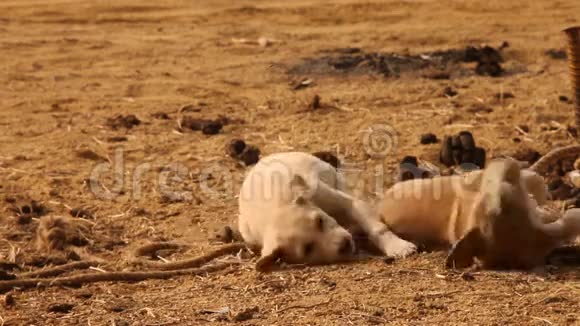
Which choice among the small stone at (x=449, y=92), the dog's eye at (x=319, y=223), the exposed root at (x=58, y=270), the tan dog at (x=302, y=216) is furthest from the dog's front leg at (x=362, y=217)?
the small stone at (x=449, y=92)

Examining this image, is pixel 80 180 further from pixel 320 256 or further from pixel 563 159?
pixel 563 159

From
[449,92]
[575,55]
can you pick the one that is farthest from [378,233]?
[449,92]

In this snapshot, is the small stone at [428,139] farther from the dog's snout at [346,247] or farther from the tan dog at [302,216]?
the dog's snout at [346,247]

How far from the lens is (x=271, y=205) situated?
5945 mm

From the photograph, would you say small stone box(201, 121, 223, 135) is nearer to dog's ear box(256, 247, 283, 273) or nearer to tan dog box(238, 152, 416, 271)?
tan dog box(238, 152, 416, 271)

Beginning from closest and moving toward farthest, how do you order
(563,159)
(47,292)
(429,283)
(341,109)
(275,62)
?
(429,283) < (47,292) < (563,159) < (341,109) < (275,62)

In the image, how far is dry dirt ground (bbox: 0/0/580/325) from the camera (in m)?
5.15

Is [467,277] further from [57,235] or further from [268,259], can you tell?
[57,235]

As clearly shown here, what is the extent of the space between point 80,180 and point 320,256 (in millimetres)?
2552

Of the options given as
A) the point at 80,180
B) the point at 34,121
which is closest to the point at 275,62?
the point at 34,121

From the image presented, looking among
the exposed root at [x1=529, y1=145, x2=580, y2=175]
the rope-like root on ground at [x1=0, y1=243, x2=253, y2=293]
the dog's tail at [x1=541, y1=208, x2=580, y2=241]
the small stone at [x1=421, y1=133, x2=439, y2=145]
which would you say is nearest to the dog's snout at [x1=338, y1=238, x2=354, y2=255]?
the rope-like root on ground at [x1=0, y1=243, x2=253, y2=293]

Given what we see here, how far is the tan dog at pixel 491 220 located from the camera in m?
5.24

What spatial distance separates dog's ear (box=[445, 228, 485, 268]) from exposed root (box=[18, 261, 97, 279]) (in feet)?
6.67

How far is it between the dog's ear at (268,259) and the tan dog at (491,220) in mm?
756
